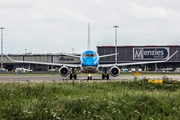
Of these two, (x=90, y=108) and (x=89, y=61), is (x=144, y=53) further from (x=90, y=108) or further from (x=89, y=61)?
(x=90, y=108)

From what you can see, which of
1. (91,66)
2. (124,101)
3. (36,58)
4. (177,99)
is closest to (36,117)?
(124,101)

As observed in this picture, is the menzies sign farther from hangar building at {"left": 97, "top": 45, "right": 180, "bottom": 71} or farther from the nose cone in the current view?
the nose cone

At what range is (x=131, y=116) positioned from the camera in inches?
412

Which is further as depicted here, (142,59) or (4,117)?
(142,59)

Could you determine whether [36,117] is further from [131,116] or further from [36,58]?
[36,58]

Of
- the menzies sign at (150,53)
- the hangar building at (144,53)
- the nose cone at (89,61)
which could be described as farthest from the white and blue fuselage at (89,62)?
the menzies sign at (150,53)

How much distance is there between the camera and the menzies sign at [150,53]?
119 meters

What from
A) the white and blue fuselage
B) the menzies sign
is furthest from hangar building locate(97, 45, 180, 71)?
the white and blue fuselage

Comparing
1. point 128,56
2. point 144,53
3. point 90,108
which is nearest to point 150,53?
point 144,53

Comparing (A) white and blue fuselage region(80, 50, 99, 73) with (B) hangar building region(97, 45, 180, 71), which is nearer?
(A) white and blue fuselage region(80, 50, 99, 73)

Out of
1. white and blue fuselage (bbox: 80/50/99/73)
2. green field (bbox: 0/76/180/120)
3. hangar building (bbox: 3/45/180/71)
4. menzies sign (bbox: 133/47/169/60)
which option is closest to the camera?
green field (bbox: 0/76/180/120)

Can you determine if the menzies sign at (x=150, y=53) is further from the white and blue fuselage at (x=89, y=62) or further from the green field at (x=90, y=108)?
the green field at (x=90, y=108)

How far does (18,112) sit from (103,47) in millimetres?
113281

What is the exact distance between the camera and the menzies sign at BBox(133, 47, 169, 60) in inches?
4699
